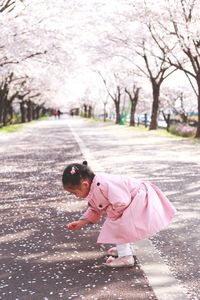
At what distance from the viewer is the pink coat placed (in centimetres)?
455

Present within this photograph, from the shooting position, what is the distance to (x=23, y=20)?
75.3 ft

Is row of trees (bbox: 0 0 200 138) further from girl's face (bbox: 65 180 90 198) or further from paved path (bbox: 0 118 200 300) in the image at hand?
girl's face (bbox: 65 180 90 198)

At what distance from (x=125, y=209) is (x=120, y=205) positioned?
3.7 inches

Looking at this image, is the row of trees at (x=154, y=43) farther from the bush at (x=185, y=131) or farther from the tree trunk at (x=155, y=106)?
the bush at (x=185, y=131)

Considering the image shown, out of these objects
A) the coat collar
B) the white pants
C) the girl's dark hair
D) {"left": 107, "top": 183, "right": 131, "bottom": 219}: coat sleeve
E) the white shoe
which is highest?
the girl's dark hair

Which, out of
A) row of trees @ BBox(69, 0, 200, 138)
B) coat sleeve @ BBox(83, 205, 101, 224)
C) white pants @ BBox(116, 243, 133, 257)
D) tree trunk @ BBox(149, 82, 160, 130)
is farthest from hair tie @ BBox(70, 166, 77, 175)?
tree trunk @ BBox(149, 82, 160, 130)

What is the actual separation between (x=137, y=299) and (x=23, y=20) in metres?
20.7

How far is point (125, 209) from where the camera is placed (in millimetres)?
4598

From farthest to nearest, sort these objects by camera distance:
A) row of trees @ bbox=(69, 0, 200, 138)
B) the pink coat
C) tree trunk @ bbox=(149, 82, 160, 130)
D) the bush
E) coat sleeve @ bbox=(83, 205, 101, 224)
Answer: tree trunk @ bbox=(149, 82, 160, 130)
the bush
row of trees @ bbox=(69, 0, 200, 138)
coat sleeve @ bbox=(83, 205, 101, 224)
the pink coat

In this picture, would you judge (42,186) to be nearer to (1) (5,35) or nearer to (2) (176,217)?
(2) (176,217)

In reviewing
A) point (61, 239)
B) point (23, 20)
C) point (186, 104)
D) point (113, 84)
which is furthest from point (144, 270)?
point (186, 104)

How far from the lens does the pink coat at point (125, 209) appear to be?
4555 mm

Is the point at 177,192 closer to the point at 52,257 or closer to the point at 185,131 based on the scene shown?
the point at 52,257

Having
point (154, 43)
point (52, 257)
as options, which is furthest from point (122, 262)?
point (154, 43)
